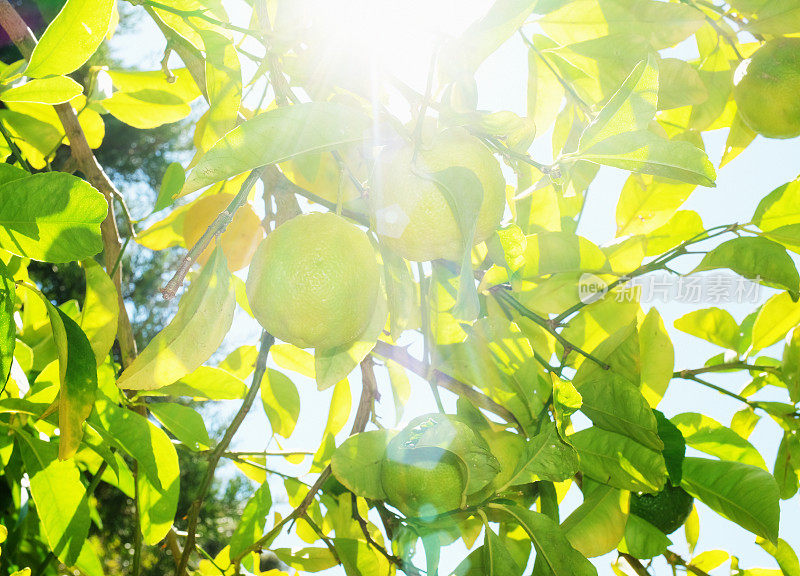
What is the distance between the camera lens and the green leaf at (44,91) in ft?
1.62

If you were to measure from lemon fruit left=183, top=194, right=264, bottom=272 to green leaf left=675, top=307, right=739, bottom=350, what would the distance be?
23.1 inches

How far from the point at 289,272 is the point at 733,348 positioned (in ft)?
2.19

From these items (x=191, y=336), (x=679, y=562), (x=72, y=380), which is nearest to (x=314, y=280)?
(x=191, y=336)

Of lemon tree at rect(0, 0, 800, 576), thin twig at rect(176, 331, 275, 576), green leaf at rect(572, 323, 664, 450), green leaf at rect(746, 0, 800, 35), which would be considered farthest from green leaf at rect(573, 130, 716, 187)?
thin twig at rect(176, 331, 275, 576)

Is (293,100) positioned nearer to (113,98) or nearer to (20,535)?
(113,98)

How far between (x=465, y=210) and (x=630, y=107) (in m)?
0.12

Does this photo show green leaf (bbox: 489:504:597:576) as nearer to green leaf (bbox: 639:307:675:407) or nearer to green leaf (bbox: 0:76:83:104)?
green leaf (bbox: 639:307:675:407)

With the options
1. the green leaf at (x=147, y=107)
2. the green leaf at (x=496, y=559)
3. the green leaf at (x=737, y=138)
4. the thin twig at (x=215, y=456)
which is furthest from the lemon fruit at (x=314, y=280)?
the green leaf at (x=737, y=138)

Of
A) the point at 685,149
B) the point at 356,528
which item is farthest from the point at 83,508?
the point at 685,149

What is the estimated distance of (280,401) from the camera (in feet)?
2.96

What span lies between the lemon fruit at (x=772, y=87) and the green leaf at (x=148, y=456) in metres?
0.76

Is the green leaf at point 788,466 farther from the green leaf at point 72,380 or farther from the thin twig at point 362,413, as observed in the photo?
the green leaf at point 72,380

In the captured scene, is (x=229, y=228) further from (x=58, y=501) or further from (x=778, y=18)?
(x=778, y=18)

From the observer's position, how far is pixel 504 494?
574 mm
